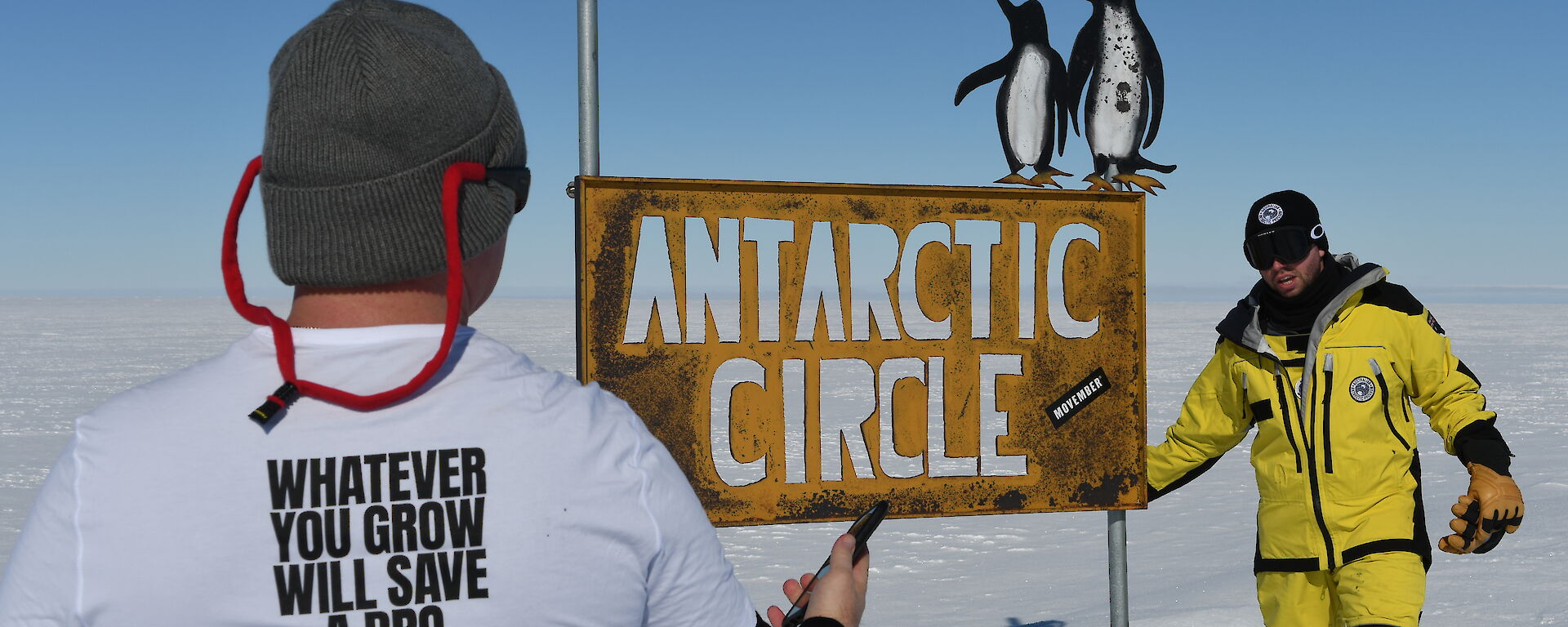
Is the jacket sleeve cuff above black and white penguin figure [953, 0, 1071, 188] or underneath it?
underneath

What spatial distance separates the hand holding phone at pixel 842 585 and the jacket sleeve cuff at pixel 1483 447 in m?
2.54

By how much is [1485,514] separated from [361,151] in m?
3.18

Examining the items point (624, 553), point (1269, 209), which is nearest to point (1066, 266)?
point (1269, 209)

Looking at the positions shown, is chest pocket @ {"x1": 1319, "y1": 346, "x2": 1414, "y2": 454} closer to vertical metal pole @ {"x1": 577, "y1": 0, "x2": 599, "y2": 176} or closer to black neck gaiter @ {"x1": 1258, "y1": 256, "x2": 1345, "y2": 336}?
black neck gaiter @ {"x1": 1258, "y1": 256, "x2": 1345, "y2": 336}

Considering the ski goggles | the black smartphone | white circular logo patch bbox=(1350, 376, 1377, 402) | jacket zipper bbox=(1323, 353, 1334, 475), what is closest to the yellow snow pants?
jacket zipper bbox=(1323, 353, 1334, 475)

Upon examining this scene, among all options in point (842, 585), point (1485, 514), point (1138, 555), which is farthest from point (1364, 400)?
point (1138, 555)

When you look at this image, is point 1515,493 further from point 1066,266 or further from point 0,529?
point 0,529

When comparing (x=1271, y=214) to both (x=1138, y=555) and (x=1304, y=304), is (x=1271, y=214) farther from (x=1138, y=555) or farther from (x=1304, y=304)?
(x=1138, y=555)

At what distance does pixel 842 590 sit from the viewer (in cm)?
109

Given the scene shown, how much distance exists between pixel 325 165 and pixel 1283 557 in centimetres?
311

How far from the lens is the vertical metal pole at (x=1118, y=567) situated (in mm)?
3664

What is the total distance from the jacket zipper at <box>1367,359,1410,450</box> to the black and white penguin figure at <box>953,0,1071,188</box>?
113 centimetres

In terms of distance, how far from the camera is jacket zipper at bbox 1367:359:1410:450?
10.1 feet

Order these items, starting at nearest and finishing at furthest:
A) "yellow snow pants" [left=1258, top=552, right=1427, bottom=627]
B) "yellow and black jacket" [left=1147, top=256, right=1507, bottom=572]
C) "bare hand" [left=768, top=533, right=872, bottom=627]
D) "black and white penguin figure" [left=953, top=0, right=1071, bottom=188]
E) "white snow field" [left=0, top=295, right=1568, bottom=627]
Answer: "bare hand" [left=768, top=533, right=872, bottom=627] → "yellow snow pants" [left=1258, top=552, right=1427, bottom=627] → "yellow and black jacket" [left=1147, top=256, right=1507, bottom=572] → "black and white penguin figure" [left=953, top=0, right=1071, bottom=188] → "white snow field" [left=0, top=295, right=1568, bottom=627]
